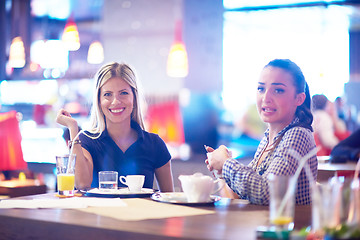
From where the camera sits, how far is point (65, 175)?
7.20 feet

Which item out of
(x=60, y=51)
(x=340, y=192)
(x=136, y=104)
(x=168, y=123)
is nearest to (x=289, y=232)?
(x=340, y=192)

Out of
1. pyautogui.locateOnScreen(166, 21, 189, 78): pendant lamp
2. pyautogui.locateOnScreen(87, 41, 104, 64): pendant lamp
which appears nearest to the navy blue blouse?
pyautogui.locateOnScreen(166, 21, 189, 78): pendant lamp

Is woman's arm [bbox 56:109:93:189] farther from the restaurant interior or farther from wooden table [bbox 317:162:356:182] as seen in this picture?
the restaurant interior

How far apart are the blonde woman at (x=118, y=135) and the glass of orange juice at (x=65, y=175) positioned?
34 cm

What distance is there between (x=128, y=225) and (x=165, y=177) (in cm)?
134

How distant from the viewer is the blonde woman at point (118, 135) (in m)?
2.71

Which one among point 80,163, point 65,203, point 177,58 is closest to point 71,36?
point 177,58

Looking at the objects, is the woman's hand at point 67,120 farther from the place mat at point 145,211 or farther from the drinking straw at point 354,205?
the drinking straw at point 354,205

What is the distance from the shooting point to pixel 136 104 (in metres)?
2.88

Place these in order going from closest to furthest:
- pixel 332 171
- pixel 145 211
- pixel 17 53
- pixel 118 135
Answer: pixel 145 211, pixel 118 135, pixel 332 171, pixel 17 53

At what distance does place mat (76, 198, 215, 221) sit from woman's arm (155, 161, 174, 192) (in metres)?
0.87

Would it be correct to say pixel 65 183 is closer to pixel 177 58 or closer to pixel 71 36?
pixel 177 58

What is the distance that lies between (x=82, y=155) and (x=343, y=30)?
12.5 meters

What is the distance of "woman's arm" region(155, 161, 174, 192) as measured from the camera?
9.44 ft
